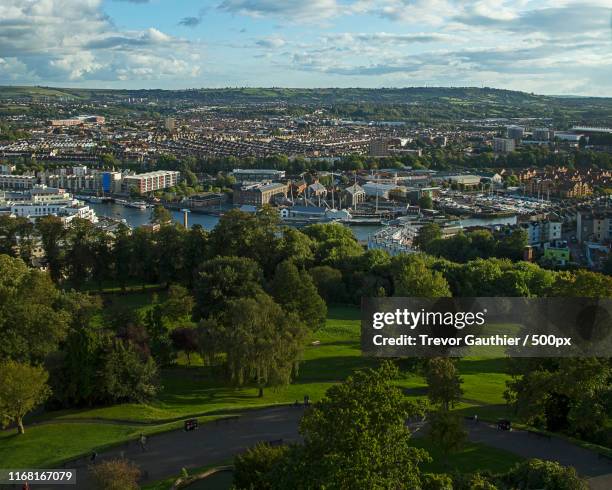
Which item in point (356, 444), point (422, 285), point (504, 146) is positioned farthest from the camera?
point (504, 146)

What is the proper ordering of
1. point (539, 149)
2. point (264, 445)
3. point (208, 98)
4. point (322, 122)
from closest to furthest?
1. point (264, 445)
2. point (539, 149)
3. point (322, 122)
4. point (208, 98)

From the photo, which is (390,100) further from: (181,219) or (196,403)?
(196,403)

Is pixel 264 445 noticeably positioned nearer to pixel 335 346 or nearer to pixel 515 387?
pixel 515 387

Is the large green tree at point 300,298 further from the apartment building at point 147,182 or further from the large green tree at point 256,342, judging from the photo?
the apartment building at point 147,182

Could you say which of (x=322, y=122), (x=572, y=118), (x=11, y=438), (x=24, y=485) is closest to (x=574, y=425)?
(x=24, y=485)

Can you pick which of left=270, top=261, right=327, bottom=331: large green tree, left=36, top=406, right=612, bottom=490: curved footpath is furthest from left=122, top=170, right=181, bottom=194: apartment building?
left=36, top=406, right=612, bottom=490: curved footpath

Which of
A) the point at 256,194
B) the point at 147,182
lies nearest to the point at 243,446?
the point at 256,194
